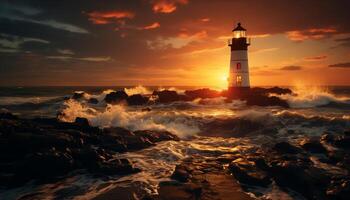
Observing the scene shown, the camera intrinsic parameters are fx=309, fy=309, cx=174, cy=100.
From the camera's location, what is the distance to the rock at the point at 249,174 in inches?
318

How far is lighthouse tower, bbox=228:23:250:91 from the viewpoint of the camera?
30734 millimetres

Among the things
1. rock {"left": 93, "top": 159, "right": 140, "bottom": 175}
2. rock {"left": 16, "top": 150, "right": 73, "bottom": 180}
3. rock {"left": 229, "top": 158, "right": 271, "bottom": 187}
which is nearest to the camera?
rock {"left": 229, "top": 158, "right": 271, "bottom": 187}

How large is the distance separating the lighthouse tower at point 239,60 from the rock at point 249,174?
22.7m

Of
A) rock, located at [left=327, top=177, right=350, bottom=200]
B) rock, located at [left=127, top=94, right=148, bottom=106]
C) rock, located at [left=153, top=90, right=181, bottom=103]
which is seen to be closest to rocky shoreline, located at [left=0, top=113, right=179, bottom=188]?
rock, located at [left=327, top=177, right=350, bottom=200]

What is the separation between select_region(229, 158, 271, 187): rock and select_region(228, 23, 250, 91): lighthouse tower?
74.6 feet

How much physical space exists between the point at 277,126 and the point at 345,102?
63.1 ft

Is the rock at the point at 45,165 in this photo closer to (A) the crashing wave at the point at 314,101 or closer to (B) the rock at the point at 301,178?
(B) the rock at the point at 301,178

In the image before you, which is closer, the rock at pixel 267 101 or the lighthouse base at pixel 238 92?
the rock at pixel 267 101

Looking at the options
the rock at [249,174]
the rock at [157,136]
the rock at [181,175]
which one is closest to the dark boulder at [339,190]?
the rock at [249,174]

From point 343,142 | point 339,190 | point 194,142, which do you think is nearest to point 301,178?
point 339,190

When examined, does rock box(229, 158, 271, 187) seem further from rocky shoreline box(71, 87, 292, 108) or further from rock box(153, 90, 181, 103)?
rock box(153, 90, 181, 103)

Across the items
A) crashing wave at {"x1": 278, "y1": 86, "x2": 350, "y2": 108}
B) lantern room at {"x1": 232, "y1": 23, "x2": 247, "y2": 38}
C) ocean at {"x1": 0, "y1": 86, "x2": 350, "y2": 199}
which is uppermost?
lantern room at {"x1": 232, "y1": 23, "x2": 247, "y2": 38}

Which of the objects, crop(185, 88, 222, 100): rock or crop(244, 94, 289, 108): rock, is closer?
crop(244, 94, 289, 108): rock

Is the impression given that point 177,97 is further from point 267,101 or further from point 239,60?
point 267,101
